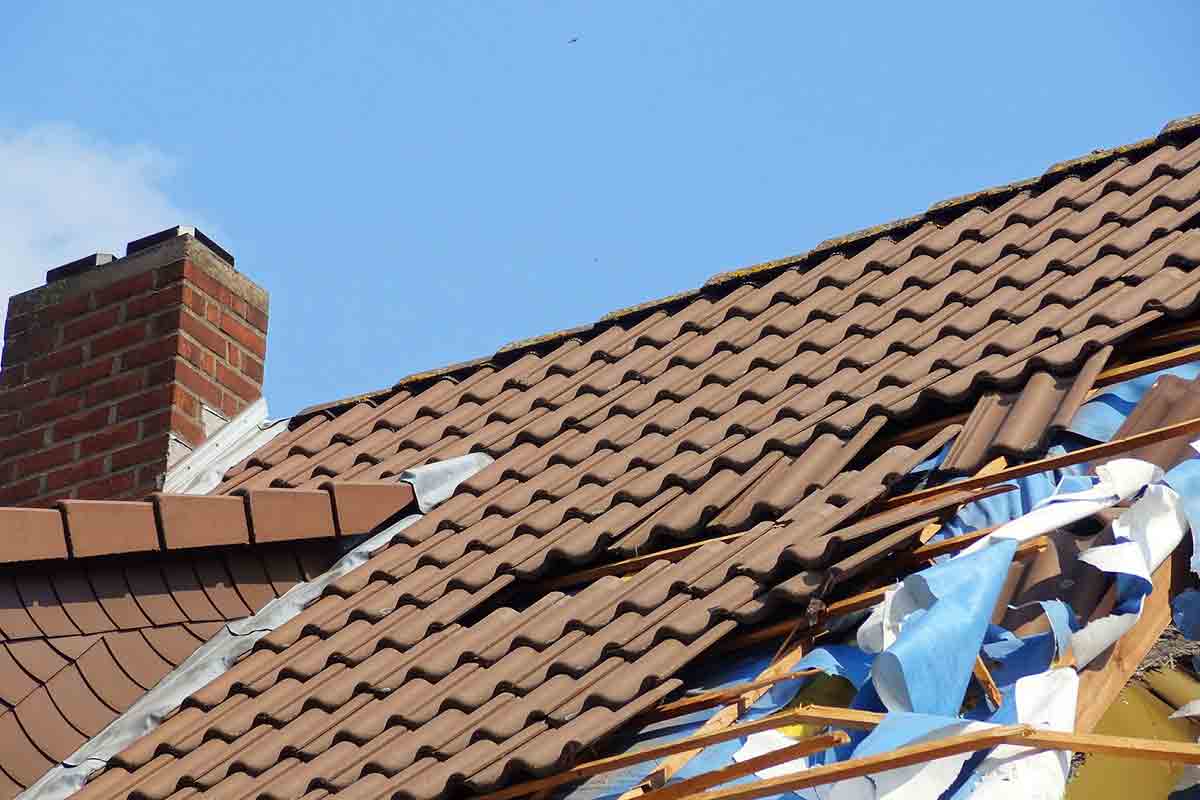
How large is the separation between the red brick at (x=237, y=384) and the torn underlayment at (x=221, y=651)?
5.39 feet

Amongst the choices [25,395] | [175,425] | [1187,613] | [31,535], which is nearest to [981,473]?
[1187,613]

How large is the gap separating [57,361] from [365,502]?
7.51ft

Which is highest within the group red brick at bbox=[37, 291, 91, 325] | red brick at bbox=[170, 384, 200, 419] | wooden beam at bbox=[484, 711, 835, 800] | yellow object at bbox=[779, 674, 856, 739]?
red brick at bbox=[37, 291, 91, 325]

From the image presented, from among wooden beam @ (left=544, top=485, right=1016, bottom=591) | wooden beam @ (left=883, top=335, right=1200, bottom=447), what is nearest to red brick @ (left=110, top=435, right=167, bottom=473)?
wooden beam @ (left=544, top=485, right=1016, bottom=591)

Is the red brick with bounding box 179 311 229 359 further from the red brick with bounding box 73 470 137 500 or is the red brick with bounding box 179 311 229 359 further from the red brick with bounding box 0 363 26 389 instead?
the red brick with bounding box 0 363 26 389

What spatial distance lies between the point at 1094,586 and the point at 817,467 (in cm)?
127

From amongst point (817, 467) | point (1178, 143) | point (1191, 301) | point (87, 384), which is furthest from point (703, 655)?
point (87, 384)

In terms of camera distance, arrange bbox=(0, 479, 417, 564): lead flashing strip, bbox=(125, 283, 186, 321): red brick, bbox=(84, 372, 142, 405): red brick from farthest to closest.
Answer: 1. bbox=(125, 283, 186, 321): red brick
2. bbox=(84, 372, 142, 405): red brick
3. bbox=(0, 479, 417, 564): lead flashing strip

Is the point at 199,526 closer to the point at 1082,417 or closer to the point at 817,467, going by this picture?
the point at 817,467

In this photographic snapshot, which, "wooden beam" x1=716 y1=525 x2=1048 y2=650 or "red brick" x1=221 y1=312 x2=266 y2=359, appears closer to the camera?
"wooden beam" x1=716 y1=525 x2=1048 y2=650

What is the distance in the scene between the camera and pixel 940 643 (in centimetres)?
421

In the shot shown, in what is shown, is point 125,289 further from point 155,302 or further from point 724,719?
point 724,719

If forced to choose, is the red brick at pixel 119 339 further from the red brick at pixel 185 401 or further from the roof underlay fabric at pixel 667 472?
the roof underlay fabric at pixel 667 472

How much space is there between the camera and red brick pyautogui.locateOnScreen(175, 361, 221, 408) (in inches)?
317
